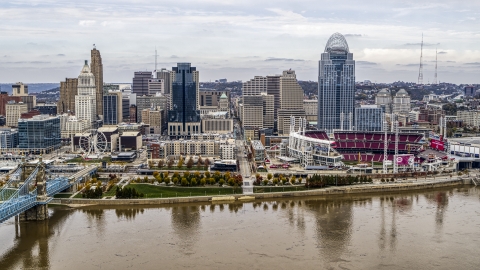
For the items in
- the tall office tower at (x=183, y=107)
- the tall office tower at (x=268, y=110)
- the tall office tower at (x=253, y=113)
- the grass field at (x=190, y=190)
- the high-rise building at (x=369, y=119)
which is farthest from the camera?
the tall office tower at (x=268, y=110)

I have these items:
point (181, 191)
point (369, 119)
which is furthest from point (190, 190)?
point (369, 119)

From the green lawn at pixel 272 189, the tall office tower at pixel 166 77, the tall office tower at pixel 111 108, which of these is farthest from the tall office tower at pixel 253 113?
the tall office tower at pixel 166 77

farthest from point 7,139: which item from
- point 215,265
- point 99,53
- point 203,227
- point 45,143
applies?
point 215,265

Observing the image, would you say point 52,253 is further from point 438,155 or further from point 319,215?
point 438,155

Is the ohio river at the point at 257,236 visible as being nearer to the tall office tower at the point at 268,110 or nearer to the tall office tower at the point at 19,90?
the tall office tower at the point at 268,110

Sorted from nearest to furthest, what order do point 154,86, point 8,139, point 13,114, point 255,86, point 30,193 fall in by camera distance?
point 30,193 → point 8,139 → point 13,114 → point 255,86 → point 154,86

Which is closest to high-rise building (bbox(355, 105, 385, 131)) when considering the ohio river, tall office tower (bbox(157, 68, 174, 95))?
the ohio river

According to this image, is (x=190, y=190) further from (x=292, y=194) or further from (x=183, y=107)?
(x=183, y=107)

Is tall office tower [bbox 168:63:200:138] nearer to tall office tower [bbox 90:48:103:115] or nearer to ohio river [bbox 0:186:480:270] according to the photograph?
tall office tower [bbox 90:48:103:115]
